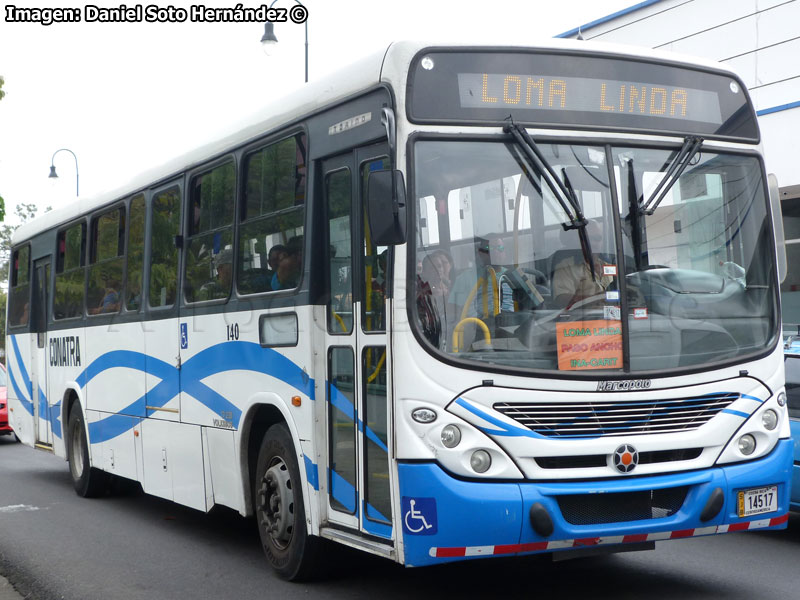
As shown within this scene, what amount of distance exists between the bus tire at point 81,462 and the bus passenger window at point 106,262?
1376 mm

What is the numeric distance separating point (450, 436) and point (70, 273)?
8203mm

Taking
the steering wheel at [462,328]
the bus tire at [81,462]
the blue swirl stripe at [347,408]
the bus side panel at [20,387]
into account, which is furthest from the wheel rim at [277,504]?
the bus side panel at [20,387]

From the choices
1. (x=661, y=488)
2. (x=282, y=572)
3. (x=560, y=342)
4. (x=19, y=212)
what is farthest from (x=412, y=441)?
(x=19, y=212)

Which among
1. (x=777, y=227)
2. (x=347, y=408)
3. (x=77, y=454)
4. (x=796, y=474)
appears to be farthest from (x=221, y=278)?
(x=77, y=454)

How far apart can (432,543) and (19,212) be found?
10917 cm

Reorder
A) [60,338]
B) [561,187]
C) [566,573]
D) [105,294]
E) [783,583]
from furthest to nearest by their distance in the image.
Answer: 1. [60,338]
2. [105,294]
3. [566,573]
4. [783,583]
5. [561,187]

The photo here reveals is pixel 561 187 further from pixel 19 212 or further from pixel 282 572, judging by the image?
pixel 19 212

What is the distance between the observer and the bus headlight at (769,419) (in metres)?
6.52

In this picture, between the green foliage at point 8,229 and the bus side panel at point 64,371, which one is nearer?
the bus side panel at point 64,371

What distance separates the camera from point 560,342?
6109 millimetres

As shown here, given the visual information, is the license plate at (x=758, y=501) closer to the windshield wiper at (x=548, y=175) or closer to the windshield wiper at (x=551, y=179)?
the windshield wiper at (x=551, y=179)

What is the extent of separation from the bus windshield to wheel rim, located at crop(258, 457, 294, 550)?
2.06 meters

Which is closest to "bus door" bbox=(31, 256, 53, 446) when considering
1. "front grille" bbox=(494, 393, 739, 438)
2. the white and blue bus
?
the white and blue bus

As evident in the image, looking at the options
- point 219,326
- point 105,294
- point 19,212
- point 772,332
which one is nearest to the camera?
point 772,332
